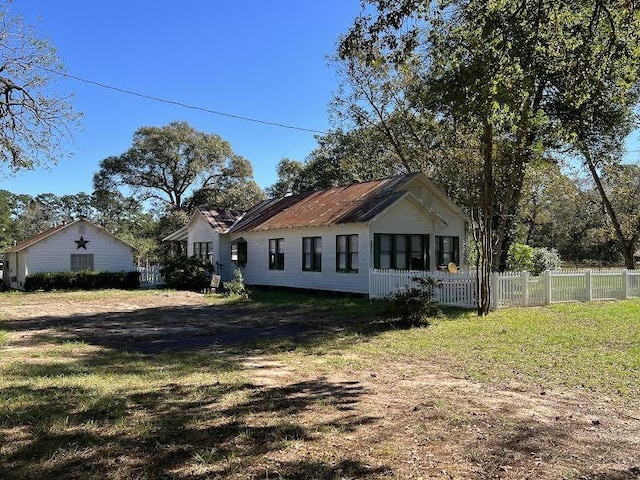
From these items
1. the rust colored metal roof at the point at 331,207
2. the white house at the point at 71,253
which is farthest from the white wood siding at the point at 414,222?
the white house at the point at 71,253

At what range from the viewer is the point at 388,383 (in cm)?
725

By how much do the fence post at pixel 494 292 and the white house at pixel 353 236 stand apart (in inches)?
208

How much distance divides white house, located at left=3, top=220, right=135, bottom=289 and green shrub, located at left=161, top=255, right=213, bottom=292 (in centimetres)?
420

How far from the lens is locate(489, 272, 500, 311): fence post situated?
51.9 feet

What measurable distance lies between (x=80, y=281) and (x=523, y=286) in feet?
70.8

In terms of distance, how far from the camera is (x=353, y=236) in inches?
830

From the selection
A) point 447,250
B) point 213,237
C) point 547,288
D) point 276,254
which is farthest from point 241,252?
point 547,288

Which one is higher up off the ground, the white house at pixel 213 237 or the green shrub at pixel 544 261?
the white house at pixel 213 237

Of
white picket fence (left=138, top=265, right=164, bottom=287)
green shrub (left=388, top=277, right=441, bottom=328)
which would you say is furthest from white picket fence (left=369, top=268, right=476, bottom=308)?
white picket fence (left=138, top=265, right=164, bottom=287)

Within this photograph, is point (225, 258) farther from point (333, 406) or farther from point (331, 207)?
point (333, 406)

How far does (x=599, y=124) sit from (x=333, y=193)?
11.3 meters

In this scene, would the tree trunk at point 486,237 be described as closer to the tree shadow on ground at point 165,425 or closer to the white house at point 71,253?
the tree shadow on ground at point 165,425

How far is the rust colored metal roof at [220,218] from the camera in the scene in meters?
29.6

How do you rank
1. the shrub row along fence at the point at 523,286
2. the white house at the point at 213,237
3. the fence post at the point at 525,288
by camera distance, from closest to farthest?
1. the shrub row along fence at the point at 523,286
2. the fence post at the point at 525,288
3. the white house at the point at 213,237
